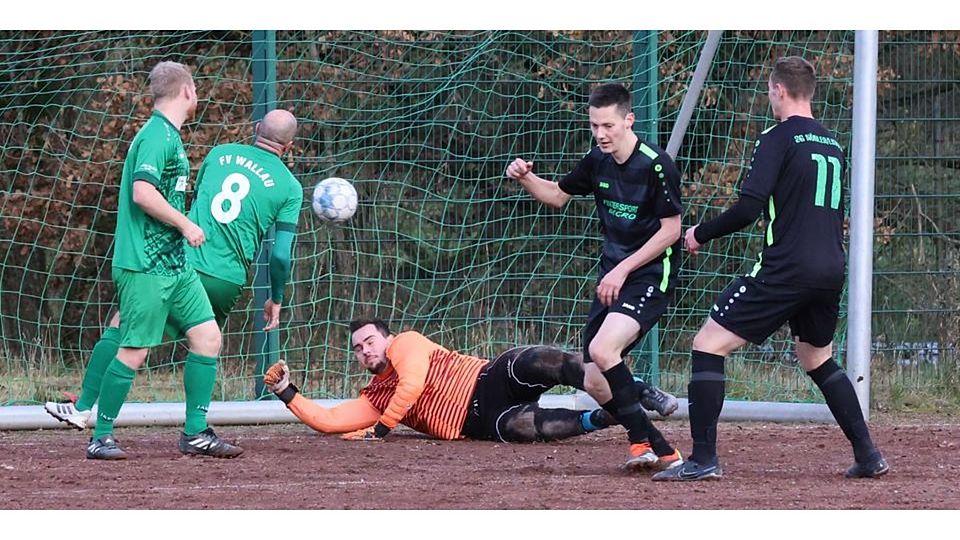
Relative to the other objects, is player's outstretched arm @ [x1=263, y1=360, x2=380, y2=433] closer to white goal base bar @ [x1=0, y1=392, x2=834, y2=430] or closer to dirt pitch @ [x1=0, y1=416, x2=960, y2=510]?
dirt pitch @ [x1=0, y1=416, x2=960, y2=510]

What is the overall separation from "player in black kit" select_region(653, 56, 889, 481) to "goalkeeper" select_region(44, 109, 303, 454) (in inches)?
96.2

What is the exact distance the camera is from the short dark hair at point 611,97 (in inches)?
260

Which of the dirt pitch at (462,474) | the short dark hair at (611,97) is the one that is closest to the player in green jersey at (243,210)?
the dirt pitch at (462,474)

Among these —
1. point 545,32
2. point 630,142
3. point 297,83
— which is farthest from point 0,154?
point 630,142

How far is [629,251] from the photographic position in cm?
677

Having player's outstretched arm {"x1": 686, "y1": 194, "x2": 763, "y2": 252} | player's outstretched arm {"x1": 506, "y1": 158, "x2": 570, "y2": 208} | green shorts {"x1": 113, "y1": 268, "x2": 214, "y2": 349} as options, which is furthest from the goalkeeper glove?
player's outstretched arm {"x1": 686, "y1": 194, "x2": 763, "y2": 252}

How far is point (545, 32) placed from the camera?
10.8 meters

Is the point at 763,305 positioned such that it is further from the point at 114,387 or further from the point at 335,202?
the point at 114,387

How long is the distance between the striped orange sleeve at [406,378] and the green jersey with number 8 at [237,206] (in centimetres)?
98

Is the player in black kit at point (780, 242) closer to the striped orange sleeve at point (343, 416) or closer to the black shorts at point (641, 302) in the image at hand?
the black shorts at point (641, 302)

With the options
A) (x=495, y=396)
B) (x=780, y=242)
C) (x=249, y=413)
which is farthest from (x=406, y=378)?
(x=780, y=242)

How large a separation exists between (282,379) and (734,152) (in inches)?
152

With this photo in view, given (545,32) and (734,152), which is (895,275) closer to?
(734,152)

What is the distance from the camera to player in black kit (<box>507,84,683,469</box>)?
260 inches
